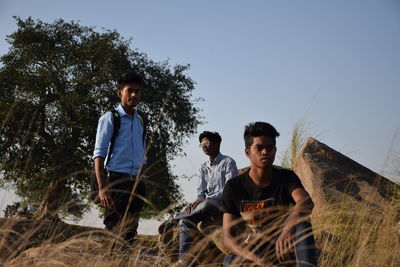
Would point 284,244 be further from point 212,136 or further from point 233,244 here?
point 212,136

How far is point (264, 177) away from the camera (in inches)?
129

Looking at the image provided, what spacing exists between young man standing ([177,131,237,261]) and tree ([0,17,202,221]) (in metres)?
10.4

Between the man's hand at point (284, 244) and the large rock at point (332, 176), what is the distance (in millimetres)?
3128

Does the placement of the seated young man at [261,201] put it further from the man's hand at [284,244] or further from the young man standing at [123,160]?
the young man standing at [123,160]

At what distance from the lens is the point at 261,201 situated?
323 centimetres

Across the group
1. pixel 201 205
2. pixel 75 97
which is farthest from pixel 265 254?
pixel 75 97

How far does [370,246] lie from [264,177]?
88.7 inches

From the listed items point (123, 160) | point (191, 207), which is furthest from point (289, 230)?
point (191, 207)

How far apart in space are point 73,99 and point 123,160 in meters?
13.1

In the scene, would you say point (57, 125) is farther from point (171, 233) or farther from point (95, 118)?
point (171, 233)

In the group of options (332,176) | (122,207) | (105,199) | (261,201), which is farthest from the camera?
(332,176)

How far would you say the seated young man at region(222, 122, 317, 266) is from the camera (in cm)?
303

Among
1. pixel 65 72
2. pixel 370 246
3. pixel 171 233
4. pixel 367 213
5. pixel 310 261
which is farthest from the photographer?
pixel 65 72

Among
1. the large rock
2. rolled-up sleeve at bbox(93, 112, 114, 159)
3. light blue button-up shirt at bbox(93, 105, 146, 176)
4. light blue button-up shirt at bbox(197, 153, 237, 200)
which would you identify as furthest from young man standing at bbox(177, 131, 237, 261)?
the large rock
